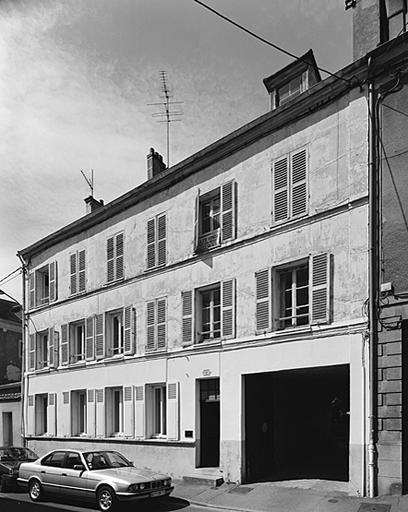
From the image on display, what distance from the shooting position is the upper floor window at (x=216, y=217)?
63.0ft

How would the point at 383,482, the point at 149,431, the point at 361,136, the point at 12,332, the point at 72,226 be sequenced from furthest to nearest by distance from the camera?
the point at 12,332, the point at 72,226, the point at 149,431, the point at 361,136, the point at 383,482

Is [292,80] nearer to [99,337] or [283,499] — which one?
[283,499]

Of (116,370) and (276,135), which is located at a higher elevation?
(276,135)

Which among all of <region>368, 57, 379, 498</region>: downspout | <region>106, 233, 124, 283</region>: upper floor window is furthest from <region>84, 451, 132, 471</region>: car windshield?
<region>106, 233, 124, 283</region>: upper floor window

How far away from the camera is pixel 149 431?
845 inches

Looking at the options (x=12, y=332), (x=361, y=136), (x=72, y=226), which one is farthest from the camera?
(x=12, y=332)

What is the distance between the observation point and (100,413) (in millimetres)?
23688

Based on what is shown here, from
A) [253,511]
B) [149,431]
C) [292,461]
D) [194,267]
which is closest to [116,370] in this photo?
[149,431]

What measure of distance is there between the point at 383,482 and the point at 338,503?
3.52 ft

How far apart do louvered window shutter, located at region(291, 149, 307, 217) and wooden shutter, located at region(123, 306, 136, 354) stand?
25.4 ft

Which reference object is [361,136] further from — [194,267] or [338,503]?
[338,503]

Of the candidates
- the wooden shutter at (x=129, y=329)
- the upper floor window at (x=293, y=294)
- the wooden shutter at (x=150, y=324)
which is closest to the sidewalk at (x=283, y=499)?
the upper floor window at (x=293, y=294)

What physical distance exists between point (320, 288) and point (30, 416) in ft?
53.9

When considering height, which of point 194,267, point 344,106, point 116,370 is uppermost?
point 344,106
